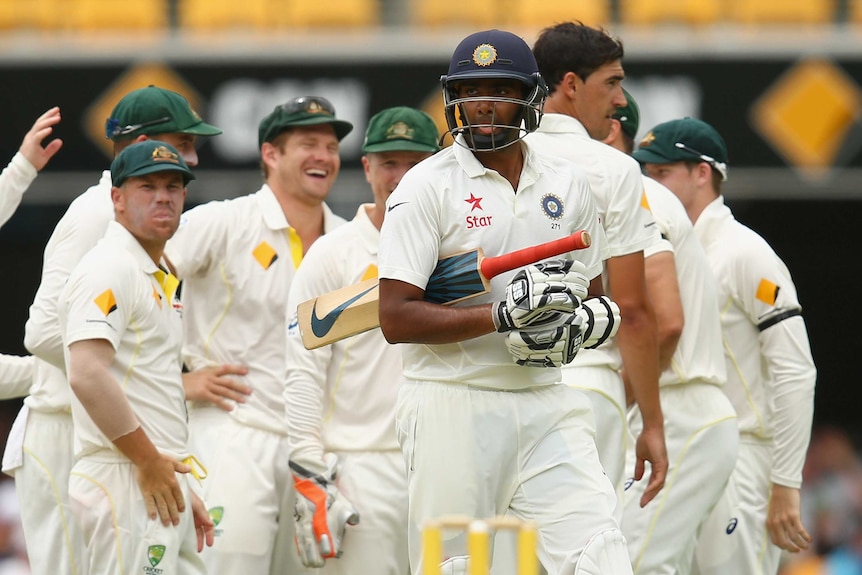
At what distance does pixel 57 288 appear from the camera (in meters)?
5.14

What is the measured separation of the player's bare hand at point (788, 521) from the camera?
5.57 meters

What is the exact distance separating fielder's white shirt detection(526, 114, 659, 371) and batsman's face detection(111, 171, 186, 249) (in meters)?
1.21

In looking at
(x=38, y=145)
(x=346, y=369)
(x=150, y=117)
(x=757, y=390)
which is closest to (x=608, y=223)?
(x=346, y=369)

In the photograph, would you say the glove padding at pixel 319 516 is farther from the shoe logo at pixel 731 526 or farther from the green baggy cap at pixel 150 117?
the shoe logo at pixel 731 526

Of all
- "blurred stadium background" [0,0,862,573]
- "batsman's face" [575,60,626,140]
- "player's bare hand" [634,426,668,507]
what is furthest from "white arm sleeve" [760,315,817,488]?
"blurred stadium background" [0,0,862,573]

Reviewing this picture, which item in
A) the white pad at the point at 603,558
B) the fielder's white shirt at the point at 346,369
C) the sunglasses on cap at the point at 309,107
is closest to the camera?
the white pad at the point at 603,558

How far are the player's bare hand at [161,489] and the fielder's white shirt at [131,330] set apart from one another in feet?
0.48

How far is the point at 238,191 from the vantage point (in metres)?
11.3

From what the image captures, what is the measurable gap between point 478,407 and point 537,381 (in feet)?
0.66

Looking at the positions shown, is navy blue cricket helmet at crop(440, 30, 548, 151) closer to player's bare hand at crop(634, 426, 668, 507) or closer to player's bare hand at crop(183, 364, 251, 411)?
player's bare hand at crop(634, 426, 668, 507)

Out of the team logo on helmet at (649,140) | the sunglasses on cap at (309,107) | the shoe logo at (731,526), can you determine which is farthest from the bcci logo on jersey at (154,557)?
the team logo on helmet at (649,140)

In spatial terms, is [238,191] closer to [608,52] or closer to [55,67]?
[55,67]

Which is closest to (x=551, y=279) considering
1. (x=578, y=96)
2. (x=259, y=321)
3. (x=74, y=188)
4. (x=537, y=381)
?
(x=537, y=381)

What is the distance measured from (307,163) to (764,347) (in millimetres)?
1948
